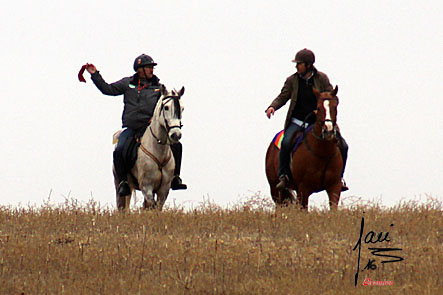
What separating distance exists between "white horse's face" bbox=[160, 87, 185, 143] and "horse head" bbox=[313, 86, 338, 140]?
2.71 m

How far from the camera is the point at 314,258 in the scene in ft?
41.1

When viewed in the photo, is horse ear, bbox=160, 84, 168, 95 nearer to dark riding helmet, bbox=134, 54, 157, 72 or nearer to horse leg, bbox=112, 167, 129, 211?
dark riding helmet, bbox=134, 54, 157, 72

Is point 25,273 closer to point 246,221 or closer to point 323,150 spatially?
point 246,221

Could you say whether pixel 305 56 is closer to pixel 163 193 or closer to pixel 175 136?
pixel 175 136

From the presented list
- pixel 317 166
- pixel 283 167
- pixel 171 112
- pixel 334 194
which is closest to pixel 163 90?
pixel 171 112

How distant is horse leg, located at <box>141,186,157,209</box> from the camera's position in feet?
57.2

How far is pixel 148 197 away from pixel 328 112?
4.15m

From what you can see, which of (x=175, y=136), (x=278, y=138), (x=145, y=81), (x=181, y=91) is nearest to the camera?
(x=175, y=136)

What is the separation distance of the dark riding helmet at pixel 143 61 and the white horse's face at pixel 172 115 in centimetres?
130

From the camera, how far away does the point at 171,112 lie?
659 inches

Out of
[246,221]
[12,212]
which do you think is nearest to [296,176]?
[246,221]

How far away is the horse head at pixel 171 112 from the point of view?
16.6m

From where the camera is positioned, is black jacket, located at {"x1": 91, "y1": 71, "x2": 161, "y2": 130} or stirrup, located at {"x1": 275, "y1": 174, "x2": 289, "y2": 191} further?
black jacket, located at {"x1": 91, "y1": 71, "x2": 161, "y2": 130}

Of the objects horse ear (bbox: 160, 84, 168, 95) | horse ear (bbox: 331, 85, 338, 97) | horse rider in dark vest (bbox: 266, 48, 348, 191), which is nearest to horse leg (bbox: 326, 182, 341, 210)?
horse rider in dark vest (bbox: 266, 48, 348, 191)
